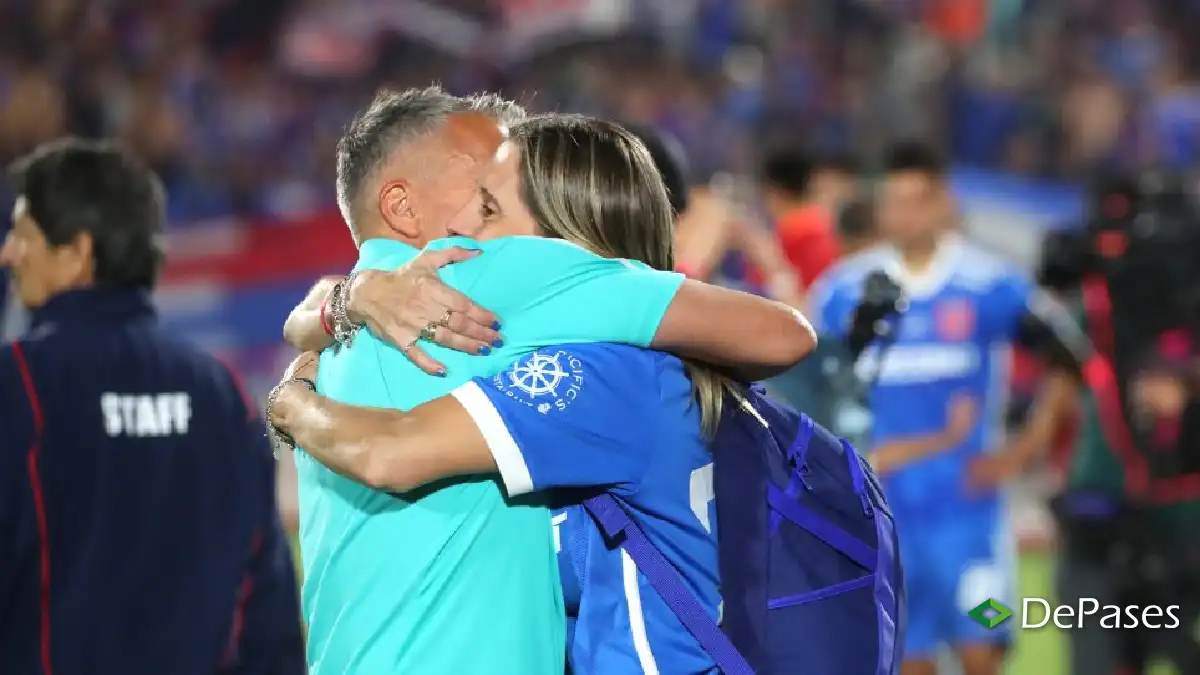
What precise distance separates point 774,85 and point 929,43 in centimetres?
158

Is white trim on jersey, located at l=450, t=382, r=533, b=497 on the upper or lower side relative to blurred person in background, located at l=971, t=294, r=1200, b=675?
upper

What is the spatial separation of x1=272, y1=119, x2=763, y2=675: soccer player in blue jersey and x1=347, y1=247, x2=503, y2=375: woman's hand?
69 millimetres

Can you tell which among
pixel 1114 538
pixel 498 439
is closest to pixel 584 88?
pixel 1114 538

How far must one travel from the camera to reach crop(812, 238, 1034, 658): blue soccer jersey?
6.23m

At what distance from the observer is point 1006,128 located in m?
14.6

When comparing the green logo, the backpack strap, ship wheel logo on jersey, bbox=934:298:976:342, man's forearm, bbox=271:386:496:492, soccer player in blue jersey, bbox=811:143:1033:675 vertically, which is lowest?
the green logo

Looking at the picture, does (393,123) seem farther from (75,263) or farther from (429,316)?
(75,263)

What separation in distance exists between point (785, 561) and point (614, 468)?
1.01 feet

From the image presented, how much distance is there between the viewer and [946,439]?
6262 mm

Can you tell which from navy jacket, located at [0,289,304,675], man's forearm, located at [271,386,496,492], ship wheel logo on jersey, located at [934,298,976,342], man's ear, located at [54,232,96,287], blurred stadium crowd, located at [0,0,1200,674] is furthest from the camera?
blurred stadium crowd, located at [0,0,1200,674]

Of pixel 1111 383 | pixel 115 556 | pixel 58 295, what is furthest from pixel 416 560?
pixel 1111 383

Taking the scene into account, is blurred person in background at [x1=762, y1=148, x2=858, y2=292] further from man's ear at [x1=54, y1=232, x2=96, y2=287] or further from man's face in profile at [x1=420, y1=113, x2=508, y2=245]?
man's face in profile at [x1=420, y1=113, x2=508, y2=245]

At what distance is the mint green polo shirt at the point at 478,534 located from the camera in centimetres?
224

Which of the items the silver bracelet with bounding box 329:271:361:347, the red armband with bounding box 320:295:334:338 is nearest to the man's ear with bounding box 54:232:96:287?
the red armband with bounding box 320:295:334:338
